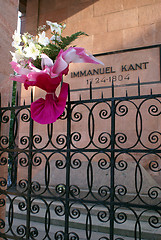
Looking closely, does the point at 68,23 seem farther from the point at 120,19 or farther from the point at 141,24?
the point at 141,24

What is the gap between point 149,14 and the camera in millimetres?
6148

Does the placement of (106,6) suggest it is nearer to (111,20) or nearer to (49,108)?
(111,20)

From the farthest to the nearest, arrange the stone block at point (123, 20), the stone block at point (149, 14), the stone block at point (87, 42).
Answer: the stone block at point (87, 42) < the stone block at point (123, 20) < the stone block at point (149, 14)

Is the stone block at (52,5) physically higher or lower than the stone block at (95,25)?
higher

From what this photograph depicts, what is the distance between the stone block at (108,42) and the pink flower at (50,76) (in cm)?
410

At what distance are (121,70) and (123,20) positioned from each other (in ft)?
4.45

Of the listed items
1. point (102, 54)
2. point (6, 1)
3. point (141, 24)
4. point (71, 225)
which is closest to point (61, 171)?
point (71, 225)

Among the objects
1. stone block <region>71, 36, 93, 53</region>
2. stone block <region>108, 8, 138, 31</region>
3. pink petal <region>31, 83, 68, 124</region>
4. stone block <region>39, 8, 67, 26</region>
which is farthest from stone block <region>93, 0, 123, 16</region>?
pink petal <region>31, 83, 68, 124</region>

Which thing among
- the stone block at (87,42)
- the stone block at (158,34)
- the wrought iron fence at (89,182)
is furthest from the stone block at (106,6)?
the wrought iron fence at (89,182)

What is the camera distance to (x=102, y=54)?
21.4ft

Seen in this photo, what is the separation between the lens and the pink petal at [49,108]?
8.61 ft

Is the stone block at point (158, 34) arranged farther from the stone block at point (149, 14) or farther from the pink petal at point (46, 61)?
the pink petal at point (46, 61)

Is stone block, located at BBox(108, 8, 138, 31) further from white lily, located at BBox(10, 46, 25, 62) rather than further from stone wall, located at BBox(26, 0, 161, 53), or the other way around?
white lily, located at BBox(10, 46, 25, 62)

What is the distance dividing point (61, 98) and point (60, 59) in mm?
456
